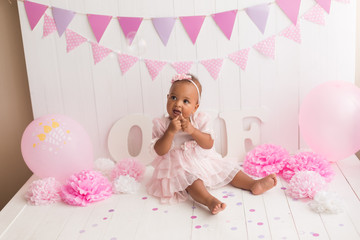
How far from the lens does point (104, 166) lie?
2.13 metres

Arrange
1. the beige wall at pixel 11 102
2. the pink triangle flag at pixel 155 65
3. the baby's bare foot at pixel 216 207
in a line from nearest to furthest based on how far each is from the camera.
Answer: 1. the baby's bare foot at pixel 216 207
2. the pink triangle flag at pixel 155 65
3. the beige wall at pixel 11 102

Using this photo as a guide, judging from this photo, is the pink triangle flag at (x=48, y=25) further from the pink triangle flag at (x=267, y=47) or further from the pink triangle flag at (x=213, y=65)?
the pink triangle flag at (x=267, y=47)

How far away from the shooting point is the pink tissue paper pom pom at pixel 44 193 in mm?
1807

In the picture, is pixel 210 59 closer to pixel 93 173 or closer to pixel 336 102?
pixel 336 102

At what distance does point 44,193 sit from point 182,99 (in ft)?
2.40

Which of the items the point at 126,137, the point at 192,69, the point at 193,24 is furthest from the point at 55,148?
the point at 193,24

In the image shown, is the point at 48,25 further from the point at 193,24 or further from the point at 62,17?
the point at 193,24

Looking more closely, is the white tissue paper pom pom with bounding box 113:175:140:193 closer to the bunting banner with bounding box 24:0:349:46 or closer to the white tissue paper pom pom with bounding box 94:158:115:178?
the white tissue paper pom pom with bounding box 94:158:115:178

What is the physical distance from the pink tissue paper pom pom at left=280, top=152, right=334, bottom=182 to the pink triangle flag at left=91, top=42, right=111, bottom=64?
41.8 inches

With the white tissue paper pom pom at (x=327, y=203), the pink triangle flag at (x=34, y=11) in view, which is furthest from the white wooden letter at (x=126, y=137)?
the white tissue paper pom pom at (x=327, y=203)

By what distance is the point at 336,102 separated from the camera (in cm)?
186

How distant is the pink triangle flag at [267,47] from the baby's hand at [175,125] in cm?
65

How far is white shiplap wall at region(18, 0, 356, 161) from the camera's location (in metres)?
2.07

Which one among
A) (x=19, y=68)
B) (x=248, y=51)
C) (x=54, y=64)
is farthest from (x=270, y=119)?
(x=19, y=68)
